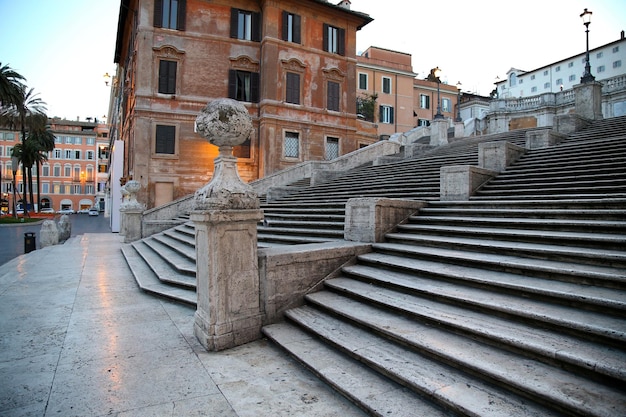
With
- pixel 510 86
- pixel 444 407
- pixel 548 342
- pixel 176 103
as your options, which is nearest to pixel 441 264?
pixel 548 342

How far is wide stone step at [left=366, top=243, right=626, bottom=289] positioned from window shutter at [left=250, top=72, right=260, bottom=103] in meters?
19.9

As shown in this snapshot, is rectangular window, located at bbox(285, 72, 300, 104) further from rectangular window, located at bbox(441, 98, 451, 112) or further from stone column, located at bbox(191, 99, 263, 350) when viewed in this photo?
rectangular window, located at bbox(441, 98, 451, 112)

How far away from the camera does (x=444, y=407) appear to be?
2826 millimetres

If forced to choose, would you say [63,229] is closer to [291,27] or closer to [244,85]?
[244,85]

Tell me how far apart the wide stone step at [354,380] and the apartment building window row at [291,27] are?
75.9 feet

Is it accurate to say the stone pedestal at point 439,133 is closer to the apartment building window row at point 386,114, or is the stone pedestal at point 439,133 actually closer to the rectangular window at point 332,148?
the rectangular window at point 332,148

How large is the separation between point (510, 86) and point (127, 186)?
6479 centimetres

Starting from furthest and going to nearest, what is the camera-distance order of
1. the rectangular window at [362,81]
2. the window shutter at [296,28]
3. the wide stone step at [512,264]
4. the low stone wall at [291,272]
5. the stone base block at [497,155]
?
the rectangular window at [362,81]
the window shutter at [296,28]
the stone base block at [497,155]
the low stone wall at [291,272]
the wide stone step at [512,264]

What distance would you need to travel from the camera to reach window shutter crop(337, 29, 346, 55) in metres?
26.0

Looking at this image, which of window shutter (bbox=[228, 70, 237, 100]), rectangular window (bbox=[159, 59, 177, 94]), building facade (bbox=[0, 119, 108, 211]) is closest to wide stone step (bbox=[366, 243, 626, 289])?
window shutter (bbox=[228, 70, 237, 100])

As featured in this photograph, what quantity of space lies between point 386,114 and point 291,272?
3706cm

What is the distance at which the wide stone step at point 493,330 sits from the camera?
2.71m

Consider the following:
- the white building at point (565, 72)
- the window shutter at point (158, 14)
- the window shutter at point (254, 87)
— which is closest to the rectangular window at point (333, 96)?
the window shutter at point (254, 87)

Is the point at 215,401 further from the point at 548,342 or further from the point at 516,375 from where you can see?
the point at 548,342
